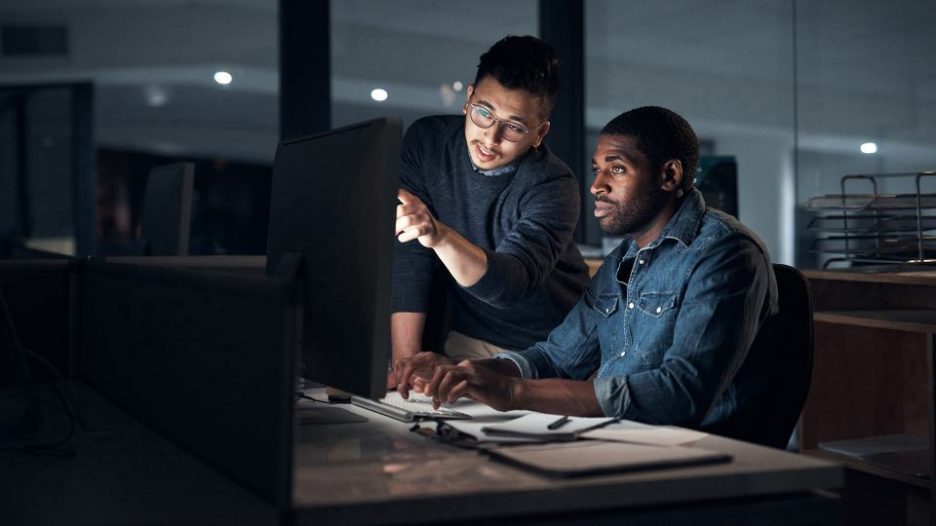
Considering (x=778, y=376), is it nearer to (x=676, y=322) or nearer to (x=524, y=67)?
(x=676, y=322)

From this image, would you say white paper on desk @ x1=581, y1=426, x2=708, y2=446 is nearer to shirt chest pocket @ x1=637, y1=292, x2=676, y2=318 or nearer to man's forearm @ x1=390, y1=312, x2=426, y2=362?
shirt chest pocket @ x1=637, y1=292, x2=676, y2=318

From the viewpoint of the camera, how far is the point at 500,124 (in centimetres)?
219

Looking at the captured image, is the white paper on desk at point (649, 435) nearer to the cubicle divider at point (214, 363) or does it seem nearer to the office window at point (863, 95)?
the cubicle divider at point (214, 363)

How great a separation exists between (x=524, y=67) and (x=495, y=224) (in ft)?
1.24

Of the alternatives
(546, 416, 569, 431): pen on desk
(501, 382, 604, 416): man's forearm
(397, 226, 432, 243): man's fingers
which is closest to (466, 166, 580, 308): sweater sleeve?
(397, 226, 432, 243): man's fingers

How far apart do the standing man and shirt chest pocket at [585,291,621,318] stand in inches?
4.7

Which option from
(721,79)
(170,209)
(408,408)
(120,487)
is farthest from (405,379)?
(721,79)

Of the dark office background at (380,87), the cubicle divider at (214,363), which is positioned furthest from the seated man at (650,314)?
the dark office background at (380,87)

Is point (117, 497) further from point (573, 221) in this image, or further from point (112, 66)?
point (112, 66)

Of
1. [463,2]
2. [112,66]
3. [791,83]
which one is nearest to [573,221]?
[791,83]

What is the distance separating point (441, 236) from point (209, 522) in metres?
0.87

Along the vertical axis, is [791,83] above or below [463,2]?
below

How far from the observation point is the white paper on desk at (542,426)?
1.49m

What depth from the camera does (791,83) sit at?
4.49 meters
